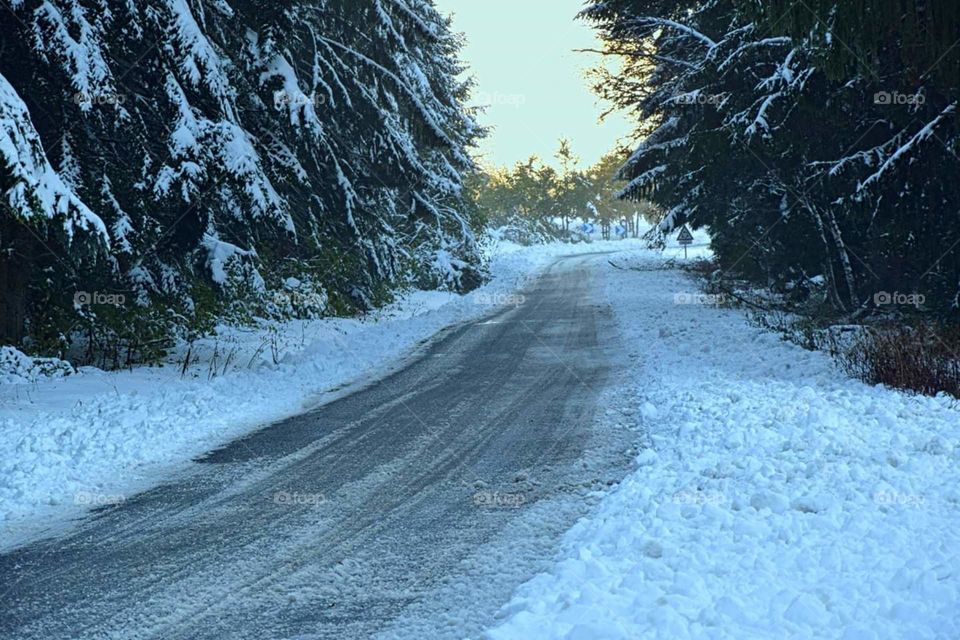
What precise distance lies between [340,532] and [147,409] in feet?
14.6

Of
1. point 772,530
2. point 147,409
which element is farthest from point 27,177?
point 772,530

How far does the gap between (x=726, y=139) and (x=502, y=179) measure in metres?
73.9

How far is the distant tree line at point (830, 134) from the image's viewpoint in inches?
351

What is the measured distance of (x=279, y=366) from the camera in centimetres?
1155

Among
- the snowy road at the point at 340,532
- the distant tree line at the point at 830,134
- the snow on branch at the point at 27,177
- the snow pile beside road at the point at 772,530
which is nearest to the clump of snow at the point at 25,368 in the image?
the snow on branch at the point at 27,177

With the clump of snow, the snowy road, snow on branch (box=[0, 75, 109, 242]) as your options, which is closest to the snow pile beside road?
the snowy road

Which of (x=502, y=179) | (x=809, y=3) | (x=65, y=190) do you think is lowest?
(x=65, y=190)

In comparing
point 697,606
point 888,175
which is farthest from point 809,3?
point 697,606

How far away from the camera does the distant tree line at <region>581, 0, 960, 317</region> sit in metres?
8.91

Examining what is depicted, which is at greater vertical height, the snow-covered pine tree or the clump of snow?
the snow-covered pine tree

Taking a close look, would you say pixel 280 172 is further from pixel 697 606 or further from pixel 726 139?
pixel 697 606

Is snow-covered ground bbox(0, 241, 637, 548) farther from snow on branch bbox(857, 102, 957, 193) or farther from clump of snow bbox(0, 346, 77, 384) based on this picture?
snow on branch bbox(857, 102, 957, 193)

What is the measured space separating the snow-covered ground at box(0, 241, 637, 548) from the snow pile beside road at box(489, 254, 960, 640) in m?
4.04

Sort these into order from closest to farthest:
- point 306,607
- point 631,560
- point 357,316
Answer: point 306,607, point 631,560, point 357,316
